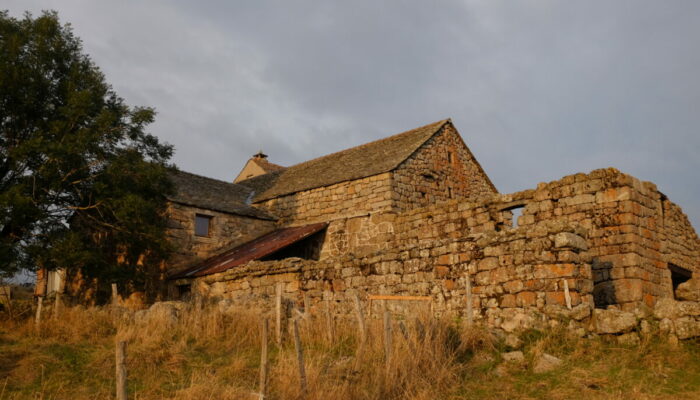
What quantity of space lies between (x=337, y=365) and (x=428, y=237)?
8963 millimetres

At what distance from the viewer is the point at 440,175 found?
20.8m

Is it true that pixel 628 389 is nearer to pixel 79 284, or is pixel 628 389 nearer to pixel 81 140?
pixel 81 140

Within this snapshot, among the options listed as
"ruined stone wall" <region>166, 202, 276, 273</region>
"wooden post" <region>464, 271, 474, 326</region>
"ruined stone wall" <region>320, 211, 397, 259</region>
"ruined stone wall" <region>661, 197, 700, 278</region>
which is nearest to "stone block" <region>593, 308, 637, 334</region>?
"wooden post" <region>464, 271, 474, 326</region>

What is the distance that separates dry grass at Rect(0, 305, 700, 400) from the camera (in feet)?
21.7

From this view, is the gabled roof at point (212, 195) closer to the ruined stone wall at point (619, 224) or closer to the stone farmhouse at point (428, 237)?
the stone farmhouse at point (428, 237)

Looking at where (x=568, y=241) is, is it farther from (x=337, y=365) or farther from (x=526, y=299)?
(x=337, y=365)

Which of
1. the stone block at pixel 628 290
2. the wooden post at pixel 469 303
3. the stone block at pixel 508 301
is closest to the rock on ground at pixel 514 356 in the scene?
the wooden post at pixel 469 303

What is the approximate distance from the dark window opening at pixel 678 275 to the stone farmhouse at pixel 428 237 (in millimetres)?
37

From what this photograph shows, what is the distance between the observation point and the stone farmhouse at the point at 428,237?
31.4 ft

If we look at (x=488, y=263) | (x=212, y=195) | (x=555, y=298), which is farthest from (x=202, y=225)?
(x=555, y=298)

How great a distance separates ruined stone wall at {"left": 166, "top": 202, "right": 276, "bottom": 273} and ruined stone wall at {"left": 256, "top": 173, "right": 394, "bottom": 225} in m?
1.23

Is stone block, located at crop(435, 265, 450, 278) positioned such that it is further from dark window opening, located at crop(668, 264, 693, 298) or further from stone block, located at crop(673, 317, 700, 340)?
dark window opening, located at crop(668, 264, 693, 298)

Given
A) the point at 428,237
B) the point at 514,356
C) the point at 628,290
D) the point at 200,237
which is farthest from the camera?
the point at 200,237

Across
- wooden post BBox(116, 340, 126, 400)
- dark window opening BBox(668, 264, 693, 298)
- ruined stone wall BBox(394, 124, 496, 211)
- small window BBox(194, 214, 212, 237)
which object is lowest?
wooden post BBox(116, 340, 126, 400)
